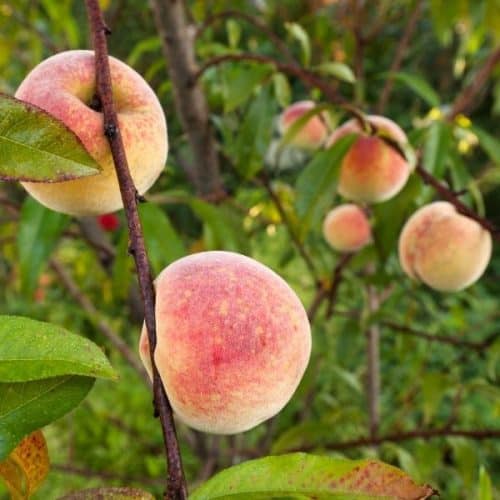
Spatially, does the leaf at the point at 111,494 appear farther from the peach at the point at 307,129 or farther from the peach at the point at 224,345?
the peach at the point at 307,129

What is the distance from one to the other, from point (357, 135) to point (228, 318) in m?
0.62

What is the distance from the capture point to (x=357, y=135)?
3.31 ft

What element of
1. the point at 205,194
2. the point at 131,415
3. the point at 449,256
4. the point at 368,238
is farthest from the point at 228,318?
the point at 131,415

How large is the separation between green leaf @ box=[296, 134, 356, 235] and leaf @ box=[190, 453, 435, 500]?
0.61 metres

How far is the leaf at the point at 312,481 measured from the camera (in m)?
0.41

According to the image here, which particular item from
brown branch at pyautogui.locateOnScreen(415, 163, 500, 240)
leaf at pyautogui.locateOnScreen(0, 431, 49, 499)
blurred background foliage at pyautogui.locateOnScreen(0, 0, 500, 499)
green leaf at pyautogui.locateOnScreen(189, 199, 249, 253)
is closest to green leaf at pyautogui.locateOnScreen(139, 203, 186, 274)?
blurred background foliage at pyautogui.locateOnScreen(0, 0, 500, 499)

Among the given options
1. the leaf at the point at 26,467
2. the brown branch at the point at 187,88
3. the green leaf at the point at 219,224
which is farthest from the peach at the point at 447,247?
the leaf at the point at 26,467

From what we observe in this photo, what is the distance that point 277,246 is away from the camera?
11.1ft

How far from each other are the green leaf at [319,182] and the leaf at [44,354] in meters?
0.63

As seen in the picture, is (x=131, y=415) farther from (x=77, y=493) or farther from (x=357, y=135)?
(x=77, y=493)

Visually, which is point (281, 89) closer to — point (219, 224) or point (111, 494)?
point (219, 224)

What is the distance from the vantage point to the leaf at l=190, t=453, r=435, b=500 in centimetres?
41

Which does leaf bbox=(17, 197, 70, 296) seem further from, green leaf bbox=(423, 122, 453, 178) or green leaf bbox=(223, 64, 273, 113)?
green leaf bbox=(423, 122, 453, 178)

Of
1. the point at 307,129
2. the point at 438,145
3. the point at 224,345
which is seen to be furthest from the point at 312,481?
the point at 307,129
